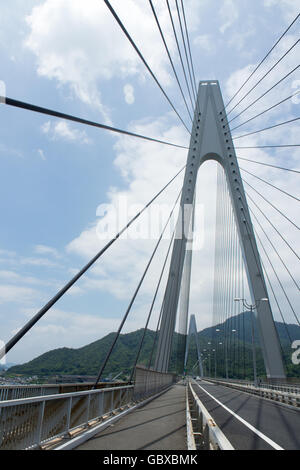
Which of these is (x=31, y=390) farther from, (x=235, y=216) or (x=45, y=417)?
(x=235, y=216)

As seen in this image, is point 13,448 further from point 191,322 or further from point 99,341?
point 191,322

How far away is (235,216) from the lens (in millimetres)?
24422

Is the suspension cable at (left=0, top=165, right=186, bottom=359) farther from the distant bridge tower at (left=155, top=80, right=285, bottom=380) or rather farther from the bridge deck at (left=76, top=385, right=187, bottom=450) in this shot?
the distant bridge tower at (left=155, top=80, right=285, bottom=380)

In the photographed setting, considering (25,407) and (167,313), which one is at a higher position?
(167,313)

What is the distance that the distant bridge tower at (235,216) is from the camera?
22.1 meters

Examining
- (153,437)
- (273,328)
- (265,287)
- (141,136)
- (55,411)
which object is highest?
(141,136)

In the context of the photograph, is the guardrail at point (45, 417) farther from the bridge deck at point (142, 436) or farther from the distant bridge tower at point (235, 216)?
the distant bridge tower at point (235, 216)

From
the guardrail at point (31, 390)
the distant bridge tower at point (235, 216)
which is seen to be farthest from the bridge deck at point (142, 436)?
the distant bridge tower at point (235, 216)

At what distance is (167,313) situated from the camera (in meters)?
21.5

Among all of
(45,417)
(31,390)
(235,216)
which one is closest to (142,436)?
(45,417)

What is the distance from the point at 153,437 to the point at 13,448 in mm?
2803
